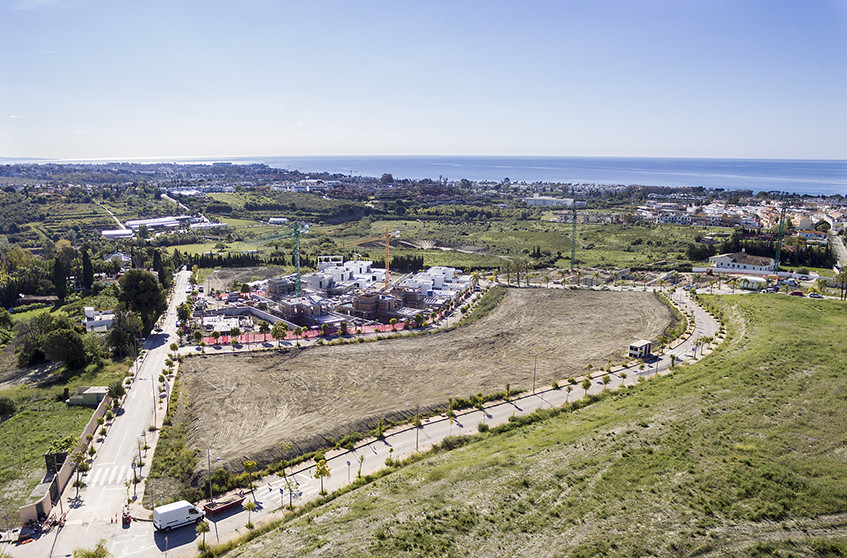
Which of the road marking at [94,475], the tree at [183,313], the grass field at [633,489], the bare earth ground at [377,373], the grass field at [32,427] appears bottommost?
the grass field at [32,427]

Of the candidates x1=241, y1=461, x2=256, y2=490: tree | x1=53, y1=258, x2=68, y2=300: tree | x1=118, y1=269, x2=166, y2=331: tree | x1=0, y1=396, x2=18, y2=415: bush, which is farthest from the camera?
x1=53, y1=258, x2=68, y2=300: tree

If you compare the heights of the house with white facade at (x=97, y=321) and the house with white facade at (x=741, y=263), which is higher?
the house with white facade at (x=741, y=263)

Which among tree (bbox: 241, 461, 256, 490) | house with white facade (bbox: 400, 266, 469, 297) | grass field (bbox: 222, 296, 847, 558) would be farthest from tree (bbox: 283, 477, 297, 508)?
house with white facade (bbox: 400, 266, 469, 297)

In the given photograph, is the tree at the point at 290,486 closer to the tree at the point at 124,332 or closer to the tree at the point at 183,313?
the tree at the point at 124,332

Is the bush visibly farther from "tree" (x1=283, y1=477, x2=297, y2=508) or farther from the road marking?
"tree" (x1=283, y1=477, x2=297, y2=508)

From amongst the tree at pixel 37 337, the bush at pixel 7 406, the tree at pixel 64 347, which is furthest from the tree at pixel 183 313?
the bush at pixel 7 406

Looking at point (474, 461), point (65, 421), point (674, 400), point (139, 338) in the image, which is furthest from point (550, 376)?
point (139, 338)
